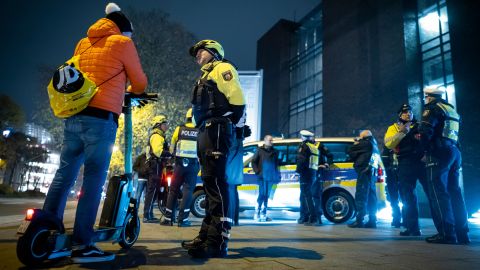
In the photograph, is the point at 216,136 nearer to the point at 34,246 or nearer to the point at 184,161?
the point at 34,246

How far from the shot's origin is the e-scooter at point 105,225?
7.23ft

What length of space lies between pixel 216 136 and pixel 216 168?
285 mm

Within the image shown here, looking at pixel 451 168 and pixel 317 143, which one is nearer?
pixel 451 168

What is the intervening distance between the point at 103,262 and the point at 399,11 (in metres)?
18.9

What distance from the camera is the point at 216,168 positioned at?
298 cm

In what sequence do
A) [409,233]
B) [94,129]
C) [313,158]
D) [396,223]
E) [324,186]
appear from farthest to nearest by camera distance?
[324,186], [313,158], [396,223], [409,233], [94,129]

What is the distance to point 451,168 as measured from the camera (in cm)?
447

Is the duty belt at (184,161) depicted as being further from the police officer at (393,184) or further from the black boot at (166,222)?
the police officer at (393,184)

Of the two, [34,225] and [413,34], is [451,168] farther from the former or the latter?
[413,34]

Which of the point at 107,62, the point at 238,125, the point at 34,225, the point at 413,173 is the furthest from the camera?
the point at 413,173

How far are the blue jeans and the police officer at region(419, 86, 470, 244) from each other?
12.7ft

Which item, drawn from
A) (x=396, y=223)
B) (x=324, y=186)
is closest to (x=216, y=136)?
(x=396, y=223)

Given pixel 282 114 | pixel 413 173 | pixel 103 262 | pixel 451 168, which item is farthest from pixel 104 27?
pixel 282 114

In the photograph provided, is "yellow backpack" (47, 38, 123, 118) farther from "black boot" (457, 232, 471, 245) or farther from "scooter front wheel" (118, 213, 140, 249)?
"black boot" (457, 232, 471, 245)
